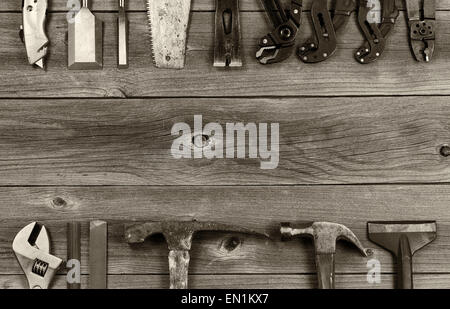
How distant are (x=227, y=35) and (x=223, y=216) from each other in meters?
0.49

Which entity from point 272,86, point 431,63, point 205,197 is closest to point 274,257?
point 205,197

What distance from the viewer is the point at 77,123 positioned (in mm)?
1750

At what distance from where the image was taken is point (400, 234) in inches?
67.8

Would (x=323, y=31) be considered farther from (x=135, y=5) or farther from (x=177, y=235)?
(x=177, y=235)

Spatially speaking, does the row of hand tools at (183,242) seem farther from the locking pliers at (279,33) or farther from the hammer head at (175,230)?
the locking pliers at (279,33)

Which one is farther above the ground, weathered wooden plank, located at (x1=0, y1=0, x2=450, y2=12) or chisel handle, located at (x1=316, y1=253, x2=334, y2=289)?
weathered wooden plank, located at (x1=0, y1=0, x2=450, y2=12)

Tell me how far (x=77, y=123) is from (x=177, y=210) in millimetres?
362

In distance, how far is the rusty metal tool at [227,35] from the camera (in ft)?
5.74

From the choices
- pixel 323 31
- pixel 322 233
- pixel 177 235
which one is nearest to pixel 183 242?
pixel 177 235

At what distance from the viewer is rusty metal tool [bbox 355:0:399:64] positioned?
1758mm

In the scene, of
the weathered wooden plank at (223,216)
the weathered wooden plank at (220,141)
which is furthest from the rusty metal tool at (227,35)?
the weathered wooden plank at (223,216)

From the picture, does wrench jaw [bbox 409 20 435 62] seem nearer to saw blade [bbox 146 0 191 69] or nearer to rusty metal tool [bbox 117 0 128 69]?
saw blade [bbox 146 0 191 69]

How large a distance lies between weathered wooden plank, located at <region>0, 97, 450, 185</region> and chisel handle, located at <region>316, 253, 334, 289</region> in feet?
0.68

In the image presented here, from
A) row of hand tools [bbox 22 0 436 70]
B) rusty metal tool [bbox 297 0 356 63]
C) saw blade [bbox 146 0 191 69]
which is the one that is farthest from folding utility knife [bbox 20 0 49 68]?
rusty metal tool [bbox 297 0 356 63]
